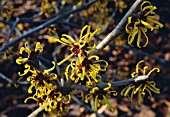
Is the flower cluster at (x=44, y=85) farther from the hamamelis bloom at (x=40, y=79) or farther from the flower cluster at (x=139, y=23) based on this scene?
the flower cluster at (x=139, y=23)

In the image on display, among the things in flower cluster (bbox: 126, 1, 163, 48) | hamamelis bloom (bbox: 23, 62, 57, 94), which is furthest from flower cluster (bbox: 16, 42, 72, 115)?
flower cluster (bbox: 126, 1, 163, 48)

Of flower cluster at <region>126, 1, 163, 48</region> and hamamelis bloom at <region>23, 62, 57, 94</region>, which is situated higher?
flower cluster at <region>126, 1, 163, 48</region>

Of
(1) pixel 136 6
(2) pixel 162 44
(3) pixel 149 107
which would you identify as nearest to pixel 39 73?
→ (1) pixel 136 6

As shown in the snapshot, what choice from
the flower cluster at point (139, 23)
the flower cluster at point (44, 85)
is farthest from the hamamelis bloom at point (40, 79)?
the flower cluster at point (139, 23)

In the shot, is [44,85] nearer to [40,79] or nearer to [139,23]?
[40,79]

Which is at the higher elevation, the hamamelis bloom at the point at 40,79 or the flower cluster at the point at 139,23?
the flower cluster at the point at 139,23

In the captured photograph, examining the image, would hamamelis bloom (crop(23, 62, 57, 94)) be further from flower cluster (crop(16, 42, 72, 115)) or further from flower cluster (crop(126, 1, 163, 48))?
flower cluster (crop(126, 1, 163, 48))

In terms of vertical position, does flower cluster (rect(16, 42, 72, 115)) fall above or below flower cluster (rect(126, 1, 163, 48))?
below

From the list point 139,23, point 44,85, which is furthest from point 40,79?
point 139,23
